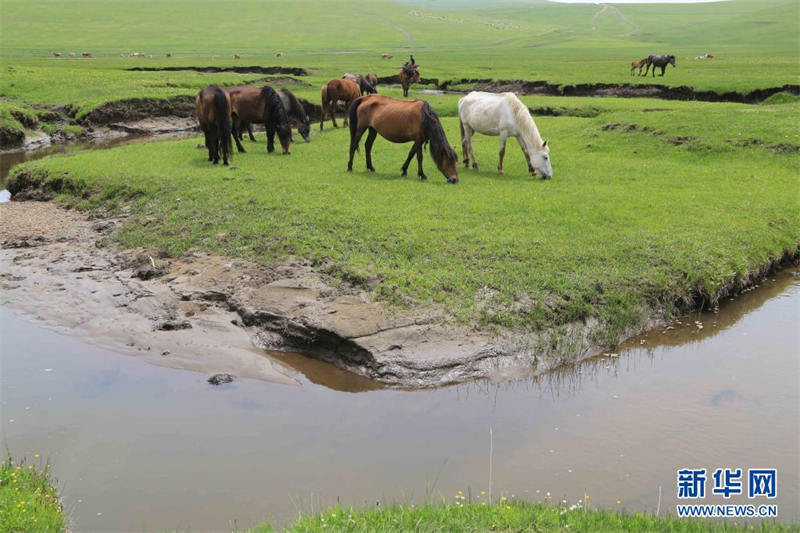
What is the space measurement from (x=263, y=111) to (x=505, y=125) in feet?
22.4

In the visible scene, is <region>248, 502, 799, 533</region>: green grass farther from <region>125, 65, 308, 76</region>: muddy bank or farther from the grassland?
<region>125, 65, 308, 76</region>: muddy bank

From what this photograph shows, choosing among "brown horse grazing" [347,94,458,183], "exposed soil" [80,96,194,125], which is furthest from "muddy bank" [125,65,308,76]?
"brown horse grazing" [347,94,458,183]

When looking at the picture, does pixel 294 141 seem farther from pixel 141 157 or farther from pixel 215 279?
pixel 215 279

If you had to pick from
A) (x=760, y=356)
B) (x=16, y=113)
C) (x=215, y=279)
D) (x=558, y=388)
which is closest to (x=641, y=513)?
(x=558, y=388)

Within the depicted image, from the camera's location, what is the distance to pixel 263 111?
19.1 metres

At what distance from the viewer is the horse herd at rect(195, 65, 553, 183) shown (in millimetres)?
15109

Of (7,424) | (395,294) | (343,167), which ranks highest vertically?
(343,167)

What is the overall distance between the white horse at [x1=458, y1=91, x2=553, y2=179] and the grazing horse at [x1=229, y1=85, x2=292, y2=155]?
4.90 meters

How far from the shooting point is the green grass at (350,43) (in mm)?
37156

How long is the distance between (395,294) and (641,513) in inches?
186

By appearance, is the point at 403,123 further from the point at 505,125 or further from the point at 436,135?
the point at 505,125

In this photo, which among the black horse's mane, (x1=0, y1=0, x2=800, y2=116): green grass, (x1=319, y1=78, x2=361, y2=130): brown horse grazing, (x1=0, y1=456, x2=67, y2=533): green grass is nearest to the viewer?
(x1=0, y1=456, x2=67, y2=533): green grass

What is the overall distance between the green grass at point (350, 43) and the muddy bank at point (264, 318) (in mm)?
21382

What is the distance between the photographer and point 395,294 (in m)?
9.56
